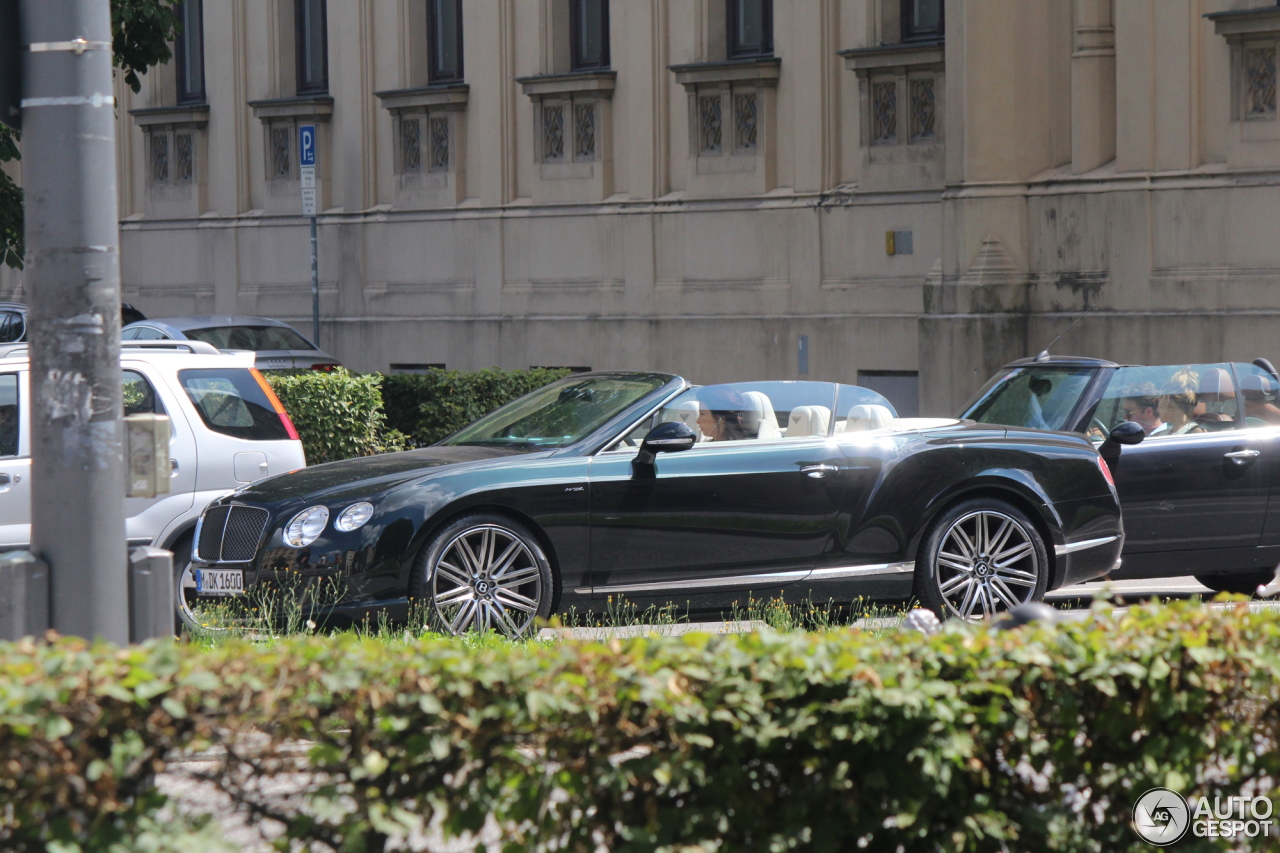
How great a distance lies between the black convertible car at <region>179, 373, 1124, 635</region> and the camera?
833 cm

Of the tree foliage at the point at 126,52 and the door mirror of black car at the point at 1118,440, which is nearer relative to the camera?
the door mirror of black car at the point at 1118,440

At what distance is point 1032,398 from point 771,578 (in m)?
2.84

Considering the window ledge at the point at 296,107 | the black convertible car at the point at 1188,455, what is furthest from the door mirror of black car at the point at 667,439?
the window ledge at the point at 296,107

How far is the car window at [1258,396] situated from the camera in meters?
10.5

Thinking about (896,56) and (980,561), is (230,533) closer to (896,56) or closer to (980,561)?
(980,561)

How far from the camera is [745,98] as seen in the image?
19469 millimetres

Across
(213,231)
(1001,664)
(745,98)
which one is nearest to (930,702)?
(1001,664)

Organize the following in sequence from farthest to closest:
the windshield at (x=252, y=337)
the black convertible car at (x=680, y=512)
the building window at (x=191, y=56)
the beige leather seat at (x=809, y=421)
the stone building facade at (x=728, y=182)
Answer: the building window at (x=191, y=56)
the windshield at (x=252, y=337)
the stone building facade at (x=728, y=182)
the beige leather seat at (x=809, y=421)
the black convertible car at (x=680, y=512)

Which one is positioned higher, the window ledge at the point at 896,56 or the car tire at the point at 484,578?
the window ledge at the point at 896,56

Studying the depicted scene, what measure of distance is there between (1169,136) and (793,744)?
13508 millimetres

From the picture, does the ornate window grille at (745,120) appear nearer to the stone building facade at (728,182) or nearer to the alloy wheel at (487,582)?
the stone building facade at (728,182)

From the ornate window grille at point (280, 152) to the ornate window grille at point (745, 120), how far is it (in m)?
7.43

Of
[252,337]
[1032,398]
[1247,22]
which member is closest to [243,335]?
[252,337]

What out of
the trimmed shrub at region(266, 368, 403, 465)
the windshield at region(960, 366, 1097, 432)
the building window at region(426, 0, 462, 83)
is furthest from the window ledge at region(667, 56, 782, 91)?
the windshield at region(960, 366, 1097, 432)
